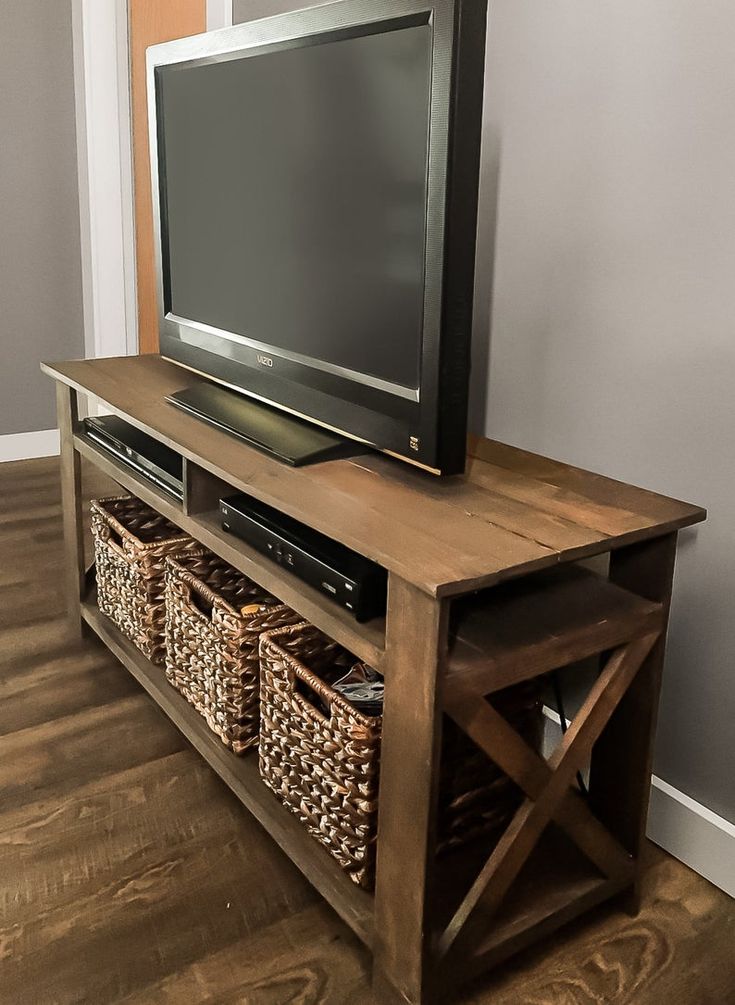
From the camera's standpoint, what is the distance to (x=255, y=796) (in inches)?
62.1

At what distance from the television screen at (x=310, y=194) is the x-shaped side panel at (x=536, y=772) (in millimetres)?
491

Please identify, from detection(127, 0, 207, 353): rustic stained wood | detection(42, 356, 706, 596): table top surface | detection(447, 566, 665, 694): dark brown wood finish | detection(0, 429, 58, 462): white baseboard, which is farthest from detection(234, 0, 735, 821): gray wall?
detection(0, 429, 58, 462): white baseboard

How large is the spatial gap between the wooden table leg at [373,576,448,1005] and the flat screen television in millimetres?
317

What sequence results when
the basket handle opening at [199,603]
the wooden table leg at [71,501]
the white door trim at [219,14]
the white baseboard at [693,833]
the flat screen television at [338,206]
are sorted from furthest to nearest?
the white door trim at [219,14], the wooden table leg at [71,501], the basket handle opening at [199,603], the white baseboard at [693,833], the flat screen television at [338,206]

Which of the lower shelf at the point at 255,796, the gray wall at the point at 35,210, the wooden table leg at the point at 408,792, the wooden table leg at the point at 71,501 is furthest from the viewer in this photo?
the gray wall at the point at 35,210

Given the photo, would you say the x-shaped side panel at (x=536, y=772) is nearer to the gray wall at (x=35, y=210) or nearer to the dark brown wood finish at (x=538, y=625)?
the dark brown wood finish at (x=538, y=625)

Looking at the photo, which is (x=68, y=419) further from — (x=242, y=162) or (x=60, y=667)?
(x=242, y=162)

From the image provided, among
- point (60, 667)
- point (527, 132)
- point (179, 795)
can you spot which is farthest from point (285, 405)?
point (60, 667)

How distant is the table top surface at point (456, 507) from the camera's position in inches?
45.1

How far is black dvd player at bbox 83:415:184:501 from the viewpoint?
1.80 metres

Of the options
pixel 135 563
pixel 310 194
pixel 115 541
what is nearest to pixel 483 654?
pixel 310 194

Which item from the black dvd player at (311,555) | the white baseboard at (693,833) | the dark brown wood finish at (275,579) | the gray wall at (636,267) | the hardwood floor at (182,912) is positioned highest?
the gray wall at (636,267)

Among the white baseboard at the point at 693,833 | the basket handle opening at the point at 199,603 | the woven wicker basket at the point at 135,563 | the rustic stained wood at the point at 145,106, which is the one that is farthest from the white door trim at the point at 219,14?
the white baseboard at the point at 693,833

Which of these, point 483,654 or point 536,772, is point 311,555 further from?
point 536,772
